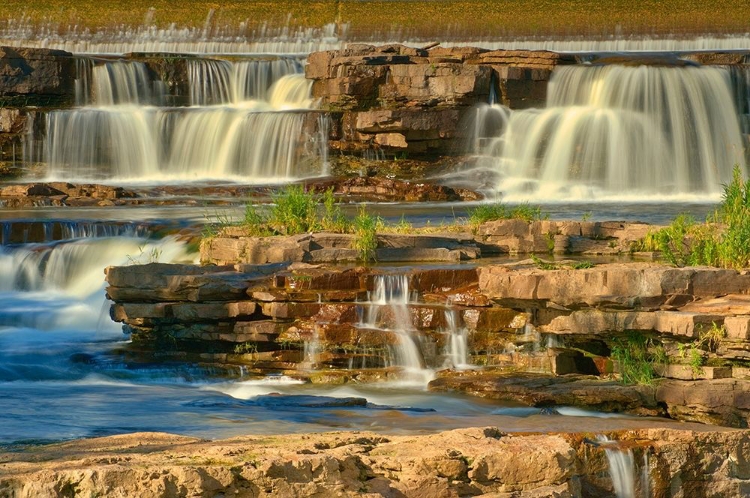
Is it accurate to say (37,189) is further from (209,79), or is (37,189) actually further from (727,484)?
(727,484)

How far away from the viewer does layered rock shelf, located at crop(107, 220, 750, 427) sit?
9992 millimetres

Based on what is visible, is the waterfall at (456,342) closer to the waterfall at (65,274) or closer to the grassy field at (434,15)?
the waterfall at (65,274)

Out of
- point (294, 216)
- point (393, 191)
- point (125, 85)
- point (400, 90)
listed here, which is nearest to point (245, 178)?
point (393, 191)

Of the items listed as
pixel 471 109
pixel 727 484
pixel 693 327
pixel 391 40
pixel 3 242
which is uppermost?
pixel 391 40

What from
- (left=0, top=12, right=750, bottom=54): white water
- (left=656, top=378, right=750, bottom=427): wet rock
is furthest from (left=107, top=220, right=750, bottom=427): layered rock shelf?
(left=0, top=12, right=750, bottom=54): white water

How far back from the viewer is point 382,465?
6.64 m

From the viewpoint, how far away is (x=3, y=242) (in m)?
17.6

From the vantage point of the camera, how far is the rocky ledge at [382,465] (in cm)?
605

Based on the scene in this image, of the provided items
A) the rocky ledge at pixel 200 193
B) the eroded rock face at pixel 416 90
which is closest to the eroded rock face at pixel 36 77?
the rocky ledge at pixel 200 193

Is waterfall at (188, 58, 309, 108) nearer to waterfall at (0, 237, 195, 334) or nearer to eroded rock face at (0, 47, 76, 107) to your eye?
eroded rock face at (0, 47, 76, 107)

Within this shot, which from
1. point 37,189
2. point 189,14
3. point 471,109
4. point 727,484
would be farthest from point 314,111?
point 727,484

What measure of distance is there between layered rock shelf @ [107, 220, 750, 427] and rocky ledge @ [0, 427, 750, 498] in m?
1.82

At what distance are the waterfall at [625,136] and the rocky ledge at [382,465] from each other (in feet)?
51.3

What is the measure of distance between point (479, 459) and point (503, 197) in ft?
54.7
